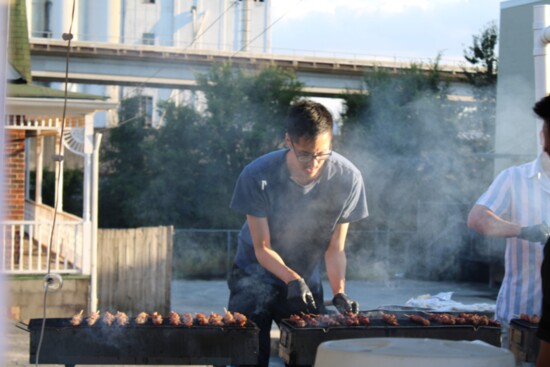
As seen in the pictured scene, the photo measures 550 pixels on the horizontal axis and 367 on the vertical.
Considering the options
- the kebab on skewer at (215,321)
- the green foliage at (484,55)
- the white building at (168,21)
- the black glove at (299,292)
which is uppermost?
the green foliage at (484,55)

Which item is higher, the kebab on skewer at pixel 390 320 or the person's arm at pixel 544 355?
the person's arm at pixel 544 355

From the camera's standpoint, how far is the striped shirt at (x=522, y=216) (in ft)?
13.1

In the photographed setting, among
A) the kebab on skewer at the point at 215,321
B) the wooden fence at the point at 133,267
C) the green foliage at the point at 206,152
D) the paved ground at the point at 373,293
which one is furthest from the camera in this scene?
the green foliage at the point at 206,152

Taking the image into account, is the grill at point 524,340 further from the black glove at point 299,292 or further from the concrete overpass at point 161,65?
the concrete overpass at point 161,65

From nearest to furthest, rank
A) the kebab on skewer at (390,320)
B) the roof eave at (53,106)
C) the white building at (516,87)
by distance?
the kebab on skewer at (390,320) < the white building at (516,87) < the roof eave at (53,106)

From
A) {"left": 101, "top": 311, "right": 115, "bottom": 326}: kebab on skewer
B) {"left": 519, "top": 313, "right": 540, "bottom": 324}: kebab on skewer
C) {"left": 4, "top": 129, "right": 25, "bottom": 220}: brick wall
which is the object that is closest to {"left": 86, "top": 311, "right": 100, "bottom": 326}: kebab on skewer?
{"left": 101, "top": 311, "right": 115, "bottom": 326}: kebab on skewer

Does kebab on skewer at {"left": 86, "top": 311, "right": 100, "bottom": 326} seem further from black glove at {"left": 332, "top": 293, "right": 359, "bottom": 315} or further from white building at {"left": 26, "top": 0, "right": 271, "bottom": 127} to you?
white building at {"left": 26, "top": 0, "right": 271, "bottom": 127}

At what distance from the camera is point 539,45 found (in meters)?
4.69

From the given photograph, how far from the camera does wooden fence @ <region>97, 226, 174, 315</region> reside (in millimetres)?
12219

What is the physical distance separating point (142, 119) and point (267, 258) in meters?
20.4

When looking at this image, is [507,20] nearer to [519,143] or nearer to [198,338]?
[519,143]

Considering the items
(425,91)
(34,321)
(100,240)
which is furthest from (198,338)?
(425,91)

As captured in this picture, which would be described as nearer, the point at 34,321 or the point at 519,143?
the point at 34,321

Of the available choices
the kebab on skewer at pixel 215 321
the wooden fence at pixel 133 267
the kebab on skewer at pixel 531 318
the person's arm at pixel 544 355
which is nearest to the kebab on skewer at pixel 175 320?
the kebab on skewer at pixel 215 321
